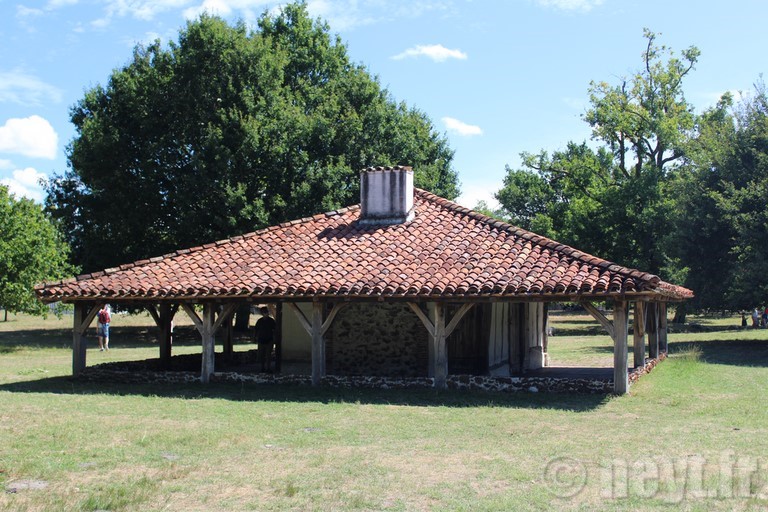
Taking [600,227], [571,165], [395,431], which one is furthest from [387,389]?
[571,165]

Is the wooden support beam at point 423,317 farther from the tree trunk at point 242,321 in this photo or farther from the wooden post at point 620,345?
the tree trunk at point 242,321

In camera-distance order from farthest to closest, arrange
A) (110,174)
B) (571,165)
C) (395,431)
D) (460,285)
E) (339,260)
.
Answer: (571,165) < (110,174) < (339,260) < (460,285) < (395,431)

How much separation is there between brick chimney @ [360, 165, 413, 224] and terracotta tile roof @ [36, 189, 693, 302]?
1.07 feet

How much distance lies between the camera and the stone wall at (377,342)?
16.8m

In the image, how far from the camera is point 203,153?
28.9 m

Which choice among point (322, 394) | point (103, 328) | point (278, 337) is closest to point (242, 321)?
point (103, 328)

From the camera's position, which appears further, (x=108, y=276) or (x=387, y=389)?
(x=108, y=276)

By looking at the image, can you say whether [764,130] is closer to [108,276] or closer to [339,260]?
[339,260]

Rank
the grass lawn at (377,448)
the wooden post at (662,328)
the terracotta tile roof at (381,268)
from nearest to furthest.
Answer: the grass lawn at (377,448), the terracotta tile roof at (381,268), the wooden post at (662,328)

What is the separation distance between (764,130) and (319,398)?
2103 centimetres

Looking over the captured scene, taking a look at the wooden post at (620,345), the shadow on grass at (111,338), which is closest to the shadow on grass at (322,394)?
the wooden post at (620,345)

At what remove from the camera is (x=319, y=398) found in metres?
14.1

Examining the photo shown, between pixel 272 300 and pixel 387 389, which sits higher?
pixel 272 300

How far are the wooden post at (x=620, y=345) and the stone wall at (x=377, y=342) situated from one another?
14.4ft
